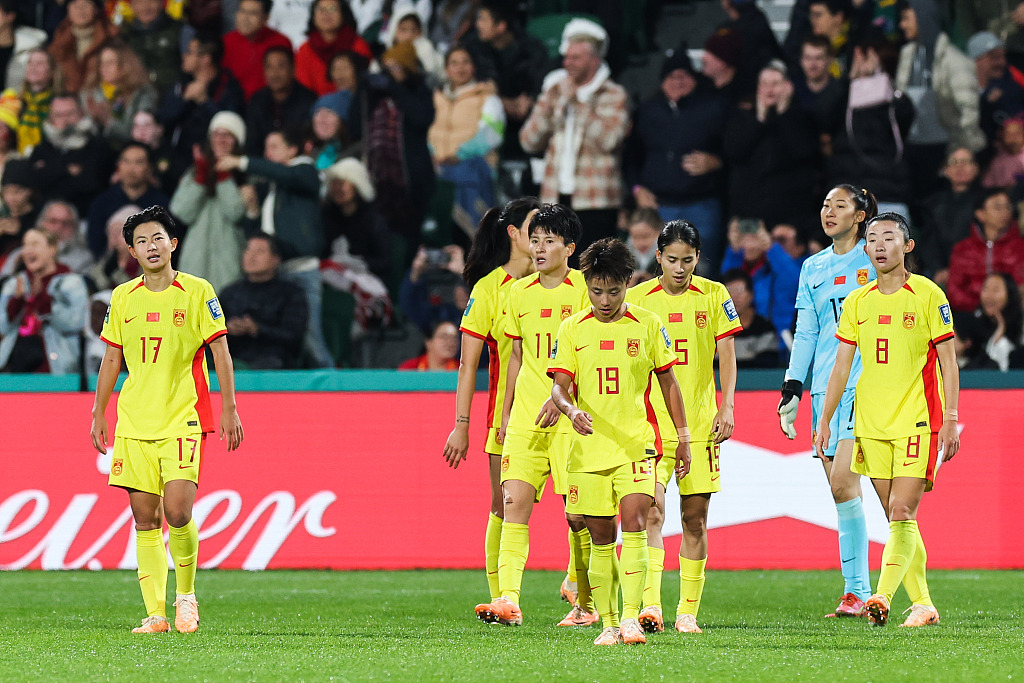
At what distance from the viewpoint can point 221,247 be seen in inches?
535

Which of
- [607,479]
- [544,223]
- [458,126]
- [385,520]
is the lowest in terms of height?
[385,520]

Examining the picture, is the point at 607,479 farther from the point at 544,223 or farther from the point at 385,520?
the point at 385,520

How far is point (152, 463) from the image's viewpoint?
713cm

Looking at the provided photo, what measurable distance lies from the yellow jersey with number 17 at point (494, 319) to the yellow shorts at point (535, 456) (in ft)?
1.56

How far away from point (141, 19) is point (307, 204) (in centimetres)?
334

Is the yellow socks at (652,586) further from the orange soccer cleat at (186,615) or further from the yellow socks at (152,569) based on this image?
the yellow socks at (152,569)

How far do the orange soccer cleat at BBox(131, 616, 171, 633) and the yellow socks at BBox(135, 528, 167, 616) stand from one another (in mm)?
34

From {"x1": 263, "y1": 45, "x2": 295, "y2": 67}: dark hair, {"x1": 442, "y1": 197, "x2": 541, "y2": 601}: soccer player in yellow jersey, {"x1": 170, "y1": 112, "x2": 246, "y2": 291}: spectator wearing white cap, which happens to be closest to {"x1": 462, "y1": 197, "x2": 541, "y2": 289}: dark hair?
{"x1": 442, "y1": 197, "x2": 541, "y2": 601}: soccer player in yellow jersey

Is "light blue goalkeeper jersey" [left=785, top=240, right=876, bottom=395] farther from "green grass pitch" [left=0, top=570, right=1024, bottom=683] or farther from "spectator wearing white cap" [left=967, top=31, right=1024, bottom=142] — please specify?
"spectator wearing white cap" [left=967, top=31, right=1024, bottom=142]

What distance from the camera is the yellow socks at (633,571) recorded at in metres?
6.28

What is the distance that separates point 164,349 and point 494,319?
1.76 metres

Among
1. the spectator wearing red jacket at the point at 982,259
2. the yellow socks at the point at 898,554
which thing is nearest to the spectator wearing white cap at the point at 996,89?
the spectator wearing red jacket at the point at 982,259

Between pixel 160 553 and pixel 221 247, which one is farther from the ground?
pixel 221 247

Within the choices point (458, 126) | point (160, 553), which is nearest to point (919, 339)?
point (160, 553)
